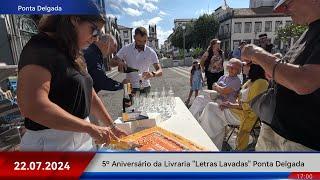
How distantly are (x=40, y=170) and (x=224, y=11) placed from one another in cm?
87

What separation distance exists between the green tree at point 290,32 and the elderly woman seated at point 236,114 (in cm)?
112

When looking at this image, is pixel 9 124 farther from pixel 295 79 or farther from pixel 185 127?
pixel 185 127

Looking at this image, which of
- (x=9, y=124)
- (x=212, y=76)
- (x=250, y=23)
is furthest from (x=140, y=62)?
(x=9, y=124)

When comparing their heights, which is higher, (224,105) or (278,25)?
(278,25)

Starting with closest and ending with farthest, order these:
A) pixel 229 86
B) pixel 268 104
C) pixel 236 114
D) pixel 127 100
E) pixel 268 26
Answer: pixel 268 26 < pixel 268 104 < pixel 127 100 < pixel 236 114 < pixel 229 86

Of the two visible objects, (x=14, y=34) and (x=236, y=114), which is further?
(x=236, y=114)

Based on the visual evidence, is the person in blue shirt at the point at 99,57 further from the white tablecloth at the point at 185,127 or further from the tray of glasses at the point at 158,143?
the white tablecloth at the point at 185,127

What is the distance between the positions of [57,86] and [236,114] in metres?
2.16

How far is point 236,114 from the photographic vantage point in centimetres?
278

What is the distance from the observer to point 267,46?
1.14 m

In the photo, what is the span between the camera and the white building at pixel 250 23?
1058mm

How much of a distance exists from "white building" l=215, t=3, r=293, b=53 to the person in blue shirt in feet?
1.40

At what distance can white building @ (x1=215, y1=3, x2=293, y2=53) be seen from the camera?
106 centimetres

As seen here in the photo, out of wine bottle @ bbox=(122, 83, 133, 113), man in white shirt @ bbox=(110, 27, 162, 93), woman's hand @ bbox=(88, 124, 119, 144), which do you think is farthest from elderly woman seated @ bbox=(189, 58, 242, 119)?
woman's hand @ bbox=(88, 124, 119, 144)
